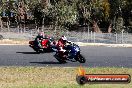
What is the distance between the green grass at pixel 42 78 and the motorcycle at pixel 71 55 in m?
4.75

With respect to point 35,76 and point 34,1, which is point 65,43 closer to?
point 35,76

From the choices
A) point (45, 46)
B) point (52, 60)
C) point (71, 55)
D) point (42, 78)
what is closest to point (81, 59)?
point (71, 55)

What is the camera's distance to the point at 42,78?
16.7m

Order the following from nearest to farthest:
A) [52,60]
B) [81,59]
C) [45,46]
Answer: [81,59] < [52,60] < [45,46]

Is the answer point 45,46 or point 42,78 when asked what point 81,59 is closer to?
point 42,78

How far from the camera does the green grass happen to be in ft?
46.6

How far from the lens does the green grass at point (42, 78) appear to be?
14211 millimetres

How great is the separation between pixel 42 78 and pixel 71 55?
25.1ft

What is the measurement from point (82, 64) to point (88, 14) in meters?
48.8

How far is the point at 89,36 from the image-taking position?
5178 centimetres

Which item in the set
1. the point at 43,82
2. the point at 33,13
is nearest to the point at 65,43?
the point at 43,82

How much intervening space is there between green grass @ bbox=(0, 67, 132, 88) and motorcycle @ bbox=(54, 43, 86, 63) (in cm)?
475

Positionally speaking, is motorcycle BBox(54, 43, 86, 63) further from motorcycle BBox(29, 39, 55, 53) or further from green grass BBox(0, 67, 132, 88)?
motorcycle BBox(29, 39, 55, 53)

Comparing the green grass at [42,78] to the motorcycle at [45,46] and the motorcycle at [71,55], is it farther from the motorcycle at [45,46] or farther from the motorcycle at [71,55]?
the motorcycle at [45,46]
